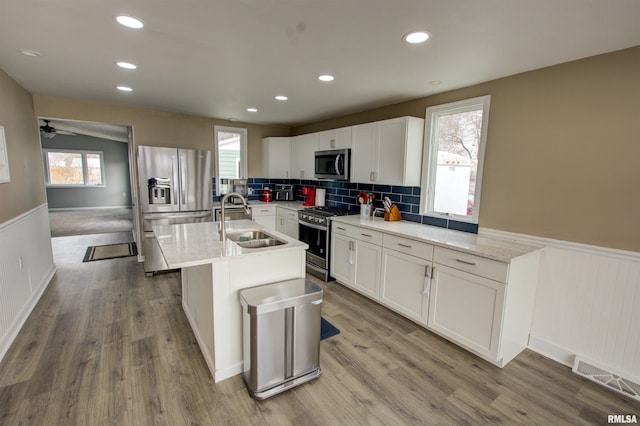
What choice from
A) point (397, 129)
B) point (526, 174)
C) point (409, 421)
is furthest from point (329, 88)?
point (409, 421)

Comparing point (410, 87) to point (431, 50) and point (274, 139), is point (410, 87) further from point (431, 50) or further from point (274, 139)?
point (274, 139)

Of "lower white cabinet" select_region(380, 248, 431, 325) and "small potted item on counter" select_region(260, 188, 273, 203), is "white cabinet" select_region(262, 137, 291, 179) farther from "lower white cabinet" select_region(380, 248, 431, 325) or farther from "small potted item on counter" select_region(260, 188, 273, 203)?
"lower white cabinet" select_region(380, 248, 431, 325)

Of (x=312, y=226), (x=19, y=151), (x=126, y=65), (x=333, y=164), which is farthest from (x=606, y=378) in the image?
(x=19, y=151)

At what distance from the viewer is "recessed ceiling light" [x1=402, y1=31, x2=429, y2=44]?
1827mm

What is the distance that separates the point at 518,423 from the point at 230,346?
1.89m

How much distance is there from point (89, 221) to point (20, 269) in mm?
5982

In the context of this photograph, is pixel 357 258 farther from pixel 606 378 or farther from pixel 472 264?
pixel 606 378

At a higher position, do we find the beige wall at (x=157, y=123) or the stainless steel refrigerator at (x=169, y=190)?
the beige wall at (x=157, y=123)

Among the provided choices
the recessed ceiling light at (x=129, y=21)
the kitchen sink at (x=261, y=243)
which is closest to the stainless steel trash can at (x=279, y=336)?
the kitchen sink at (x=261, y=243)

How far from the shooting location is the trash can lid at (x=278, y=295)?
184 cm

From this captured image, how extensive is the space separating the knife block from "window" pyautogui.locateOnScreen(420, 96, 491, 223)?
29 cm

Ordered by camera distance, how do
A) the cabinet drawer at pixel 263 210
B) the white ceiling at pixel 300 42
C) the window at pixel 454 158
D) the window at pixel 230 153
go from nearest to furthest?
the white ceiling at pixel 300 42 → the window at pixel 454 158 → the cabinet drawer at pixel 263 210 → the window at pixel 230 153

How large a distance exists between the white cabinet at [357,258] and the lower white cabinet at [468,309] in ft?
2.34

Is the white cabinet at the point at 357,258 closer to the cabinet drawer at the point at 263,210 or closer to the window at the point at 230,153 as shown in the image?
the cabinet drawer at the point at 263,210
